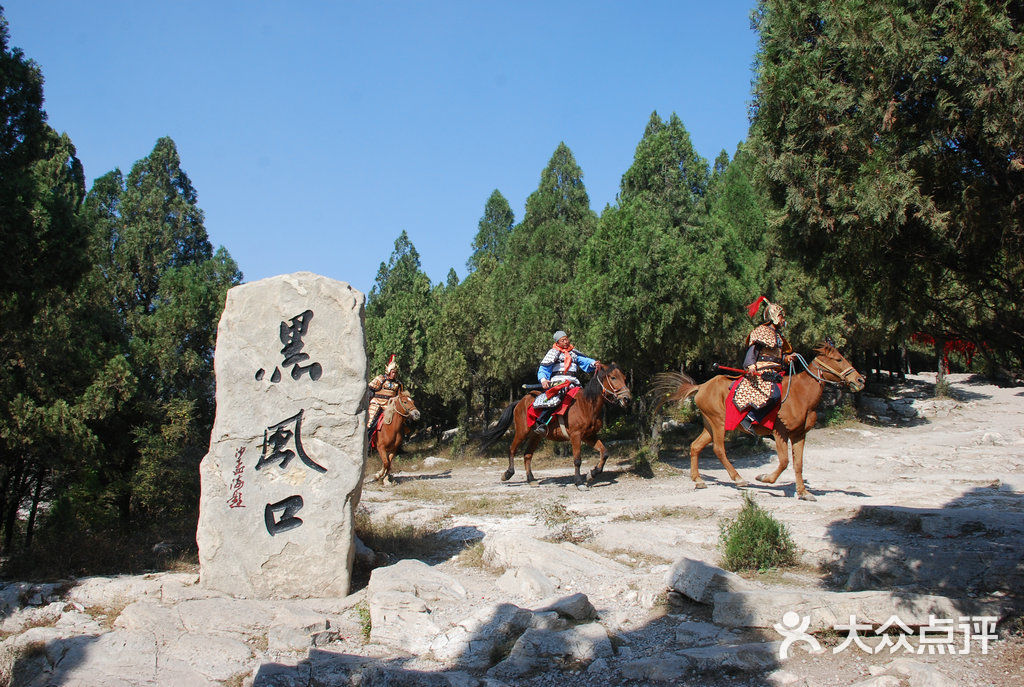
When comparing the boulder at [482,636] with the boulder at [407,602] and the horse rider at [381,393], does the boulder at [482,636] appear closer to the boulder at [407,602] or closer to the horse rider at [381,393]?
the boulder at [407,602]

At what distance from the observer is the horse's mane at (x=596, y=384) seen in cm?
1343

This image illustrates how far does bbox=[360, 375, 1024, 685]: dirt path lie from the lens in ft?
19.3

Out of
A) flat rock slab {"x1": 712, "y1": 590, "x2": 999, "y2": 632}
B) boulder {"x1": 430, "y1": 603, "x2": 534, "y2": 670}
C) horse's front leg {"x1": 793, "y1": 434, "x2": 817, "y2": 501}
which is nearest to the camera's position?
flat rock slab {"x1": 712, "y1": 590, "x2": 999, "y2": 632}

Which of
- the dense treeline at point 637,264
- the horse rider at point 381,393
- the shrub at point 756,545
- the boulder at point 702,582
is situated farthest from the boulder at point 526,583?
the horse rider at point 381,393

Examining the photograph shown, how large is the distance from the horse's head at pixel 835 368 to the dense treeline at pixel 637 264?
1.66 meters

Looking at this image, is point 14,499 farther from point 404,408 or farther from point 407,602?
point 407,602

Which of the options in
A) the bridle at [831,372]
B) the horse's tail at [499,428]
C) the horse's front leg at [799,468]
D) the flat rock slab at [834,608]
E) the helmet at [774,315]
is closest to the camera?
the flat rock slab at [834,608]

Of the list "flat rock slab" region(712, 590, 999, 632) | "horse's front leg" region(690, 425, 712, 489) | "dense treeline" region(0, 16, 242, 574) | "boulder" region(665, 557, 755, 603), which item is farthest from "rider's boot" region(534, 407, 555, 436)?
"flat rock slab" region(712, 590, 999, 632)

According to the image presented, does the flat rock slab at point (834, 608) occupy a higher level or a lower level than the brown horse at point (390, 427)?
lower

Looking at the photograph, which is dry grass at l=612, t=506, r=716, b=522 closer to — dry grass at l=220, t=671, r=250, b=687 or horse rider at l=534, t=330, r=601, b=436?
horse rider at l=534, t=330, r=601, b=436

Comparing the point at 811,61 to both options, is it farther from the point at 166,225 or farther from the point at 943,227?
the point at 166,225

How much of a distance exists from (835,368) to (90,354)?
11822 mm

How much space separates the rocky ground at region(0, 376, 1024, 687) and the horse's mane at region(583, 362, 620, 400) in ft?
11.2

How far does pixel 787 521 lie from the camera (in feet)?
29.2
